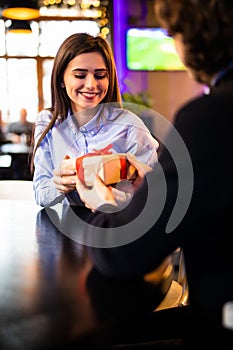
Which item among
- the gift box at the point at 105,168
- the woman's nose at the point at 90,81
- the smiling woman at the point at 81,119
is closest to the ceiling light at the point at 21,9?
the smiling woman at the point at 81,119

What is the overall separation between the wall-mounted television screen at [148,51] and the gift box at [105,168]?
6138 mm

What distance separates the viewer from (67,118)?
66.3 inches

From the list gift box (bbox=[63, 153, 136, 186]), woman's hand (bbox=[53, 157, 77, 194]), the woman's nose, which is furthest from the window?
gift box (bbox=[63, 153, 136, 186])

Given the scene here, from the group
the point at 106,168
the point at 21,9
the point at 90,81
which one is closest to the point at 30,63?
the point at 21,9

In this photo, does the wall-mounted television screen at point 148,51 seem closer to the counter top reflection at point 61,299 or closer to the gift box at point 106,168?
the gift box at point 106,168

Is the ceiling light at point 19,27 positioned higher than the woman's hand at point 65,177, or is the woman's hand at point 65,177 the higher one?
the ceiling light at point 19,27

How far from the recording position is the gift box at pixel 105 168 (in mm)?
1126

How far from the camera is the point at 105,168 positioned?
3.68 feet

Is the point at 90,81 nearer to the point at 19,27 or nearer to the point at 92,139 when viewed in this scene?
the point at 92,139

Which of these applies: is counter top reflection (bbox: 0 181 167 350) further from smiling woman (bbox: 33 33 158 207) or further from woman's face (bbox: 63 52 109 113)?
woman's face (bbox: 63 52 109 113)

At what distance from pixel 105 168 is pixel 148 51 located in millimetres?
6341

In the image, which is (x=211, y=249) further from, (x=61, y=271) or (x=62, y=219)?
(x=62, y=219)

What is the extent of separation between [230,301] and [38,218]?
0.84 meters

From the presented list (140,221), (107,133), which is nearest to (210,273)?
(140,221)
